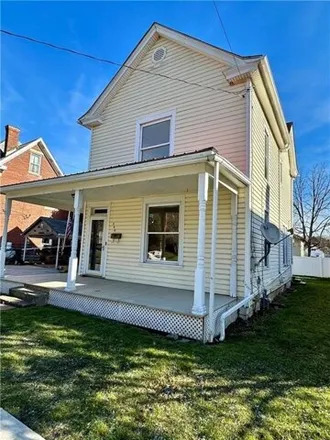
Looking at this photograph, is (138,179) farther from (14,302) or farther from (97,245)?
(97,245)

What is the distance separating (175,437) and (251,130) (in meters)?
6.43

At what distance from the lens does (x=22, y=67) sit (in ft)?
26.3

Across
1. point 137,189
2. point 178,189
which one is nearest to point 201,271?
point 178,189

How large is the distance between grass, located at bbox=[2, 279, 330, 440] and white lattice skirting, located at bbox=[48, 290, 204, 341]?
0.84 ft

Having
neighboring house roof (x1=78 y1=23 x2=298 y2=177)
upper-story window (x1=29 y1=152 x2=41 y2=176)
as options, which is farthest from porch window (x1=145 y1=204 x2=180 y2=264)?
upper-story window (x1=29 y1=152 x2=41 y2=176)

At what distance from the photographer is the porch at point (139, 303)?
482cm

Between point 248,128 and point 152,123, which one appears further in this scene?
point 152,123

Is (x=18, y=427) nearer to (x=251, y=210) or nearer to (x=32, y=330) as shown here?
(x=32, y=330)

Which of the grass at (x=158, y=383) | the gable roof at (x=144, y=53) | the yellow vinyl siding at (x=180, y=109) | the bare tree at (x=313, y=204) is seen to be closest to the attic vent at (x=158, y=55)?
the yellow vinyl siding at (x=180, y=109)

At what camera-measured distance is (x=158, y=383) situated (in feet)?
10.5

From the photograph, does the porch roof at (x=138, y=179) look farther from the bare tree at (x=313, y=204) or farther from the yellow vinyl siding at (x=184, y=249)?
the bare tree at (x=313, y=204)

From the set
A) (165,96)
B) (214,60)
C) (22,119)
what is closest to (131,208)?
(165,96)

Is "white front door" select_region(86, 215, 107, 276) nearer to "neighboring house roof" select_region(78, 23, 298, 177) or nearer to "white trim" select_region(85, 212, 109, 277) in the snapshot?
"white trim" select_region(85, 212, 109, 277)

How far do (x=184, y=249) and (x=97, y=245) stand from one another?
3.53m
